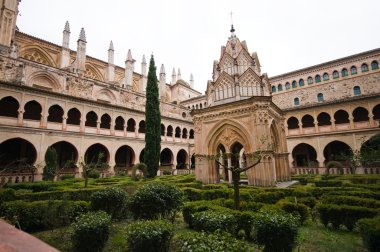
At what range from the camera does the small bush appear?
4660 millimetres

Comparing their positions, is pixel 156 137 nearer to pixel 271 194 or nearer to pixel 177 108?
pixel 271 194

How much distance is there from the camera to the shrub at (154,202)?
7223mm

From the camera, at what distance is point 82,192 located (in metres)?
11.2

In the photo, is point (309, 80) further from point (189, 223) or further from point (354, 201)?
point (189, 223)

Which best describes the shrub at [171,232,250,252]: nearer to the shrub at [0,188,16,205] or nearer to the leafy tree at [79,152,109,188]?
the shrub at [0,188,16,205]

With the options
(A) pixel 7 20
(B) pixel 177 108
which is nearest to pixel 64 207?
(A) pixel 7 20

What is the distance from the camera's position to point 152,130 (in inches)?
874

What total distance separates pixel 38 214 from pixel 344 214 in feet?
33.4

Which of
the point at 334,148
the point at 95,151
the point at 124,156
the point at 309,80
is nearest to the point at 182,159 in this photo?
the point at 124,156

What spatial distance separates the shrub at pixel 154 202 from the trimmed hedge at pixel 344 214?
4.99 meters

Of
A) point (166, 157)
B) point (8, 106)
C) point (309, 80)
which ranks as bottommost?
point (166, 157)

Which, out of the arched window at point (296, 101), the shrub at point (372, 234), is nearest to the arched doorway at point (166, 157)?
the arched window at point (296, 101)

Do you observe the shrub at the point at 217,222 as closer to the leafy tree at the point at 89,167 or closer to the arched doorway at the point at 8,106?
the leafy tree at the point at 89,167

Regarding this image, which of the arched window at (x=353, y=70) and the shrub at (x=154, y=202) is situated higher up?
the arched window at (x=353, y=70)
